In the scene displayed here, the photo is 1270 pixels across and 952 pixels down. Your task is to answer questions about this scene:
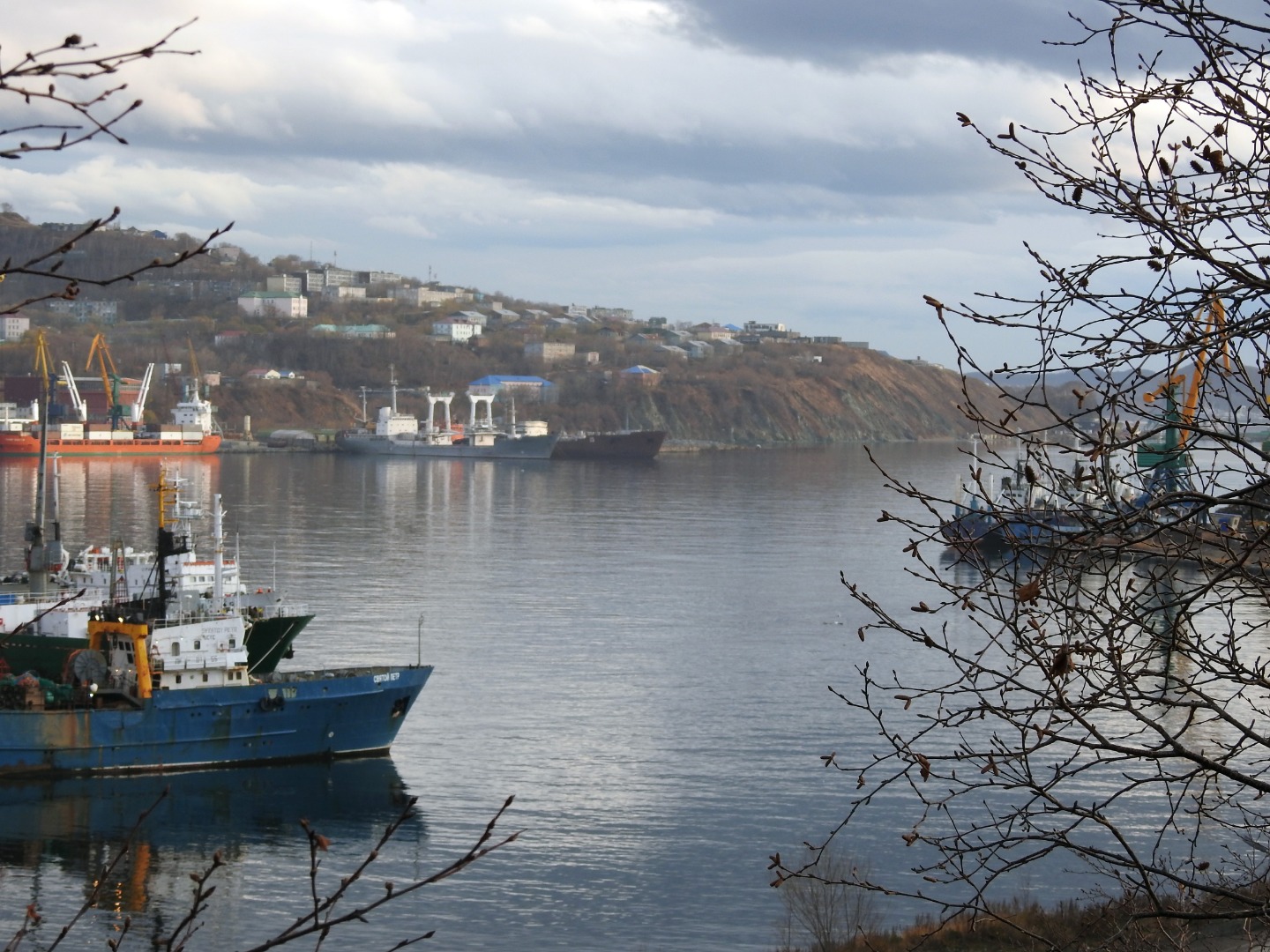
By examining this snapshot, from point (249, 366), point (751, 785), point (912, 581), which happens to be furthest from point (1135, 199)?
point (249, 366)

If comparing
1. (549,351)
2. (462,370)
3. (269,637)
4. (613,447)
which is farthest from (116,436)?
(269,637)

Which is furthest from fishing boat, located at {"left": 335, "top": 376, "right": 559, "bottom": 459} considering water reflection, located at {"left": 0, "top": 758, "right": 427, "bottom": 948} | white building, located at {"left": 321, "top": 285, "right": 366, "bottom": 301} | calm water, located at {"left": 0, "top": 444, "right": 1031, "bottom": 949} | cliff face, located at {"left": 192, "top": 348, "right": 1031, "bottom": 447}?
water reflection, located at {"left": 0, "top": 758, "right": 427, "bottom": 948}

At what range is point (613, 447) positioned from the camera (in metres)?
100

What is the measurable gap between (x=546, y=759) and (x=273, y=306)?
144375 mm

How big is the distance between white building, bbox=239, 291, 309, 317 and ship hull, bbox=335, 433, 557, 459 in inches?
2219

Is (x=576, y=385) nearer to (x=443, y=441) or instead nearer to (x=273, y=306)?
(x=443, y=441)

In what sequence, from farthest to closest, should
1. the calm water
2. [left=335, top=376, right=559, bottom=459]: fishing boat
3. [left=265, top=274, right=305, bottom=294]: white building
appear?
1. [left=265, top=274, right=305, bottom=294]: white building
2. [left=335, top=376, right=559, bottom=459]: fishing boat
3. the calm water

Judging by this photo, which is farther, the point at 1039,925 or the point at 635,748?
the point at 635,748

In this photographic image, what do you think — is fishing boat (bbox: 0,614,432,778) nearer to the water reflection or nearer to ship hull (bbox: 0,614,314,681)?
the water reflection

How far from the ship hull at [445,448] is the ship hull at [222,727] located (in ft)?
254

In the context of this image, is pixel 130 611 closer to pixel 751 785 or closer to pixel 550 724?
pixel 550 724

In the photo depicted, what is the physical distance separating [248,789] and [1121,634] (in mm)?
18276

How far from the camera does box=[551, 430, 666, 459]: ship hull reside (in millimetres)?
100125

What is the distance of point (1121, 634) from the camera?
4156 mm
